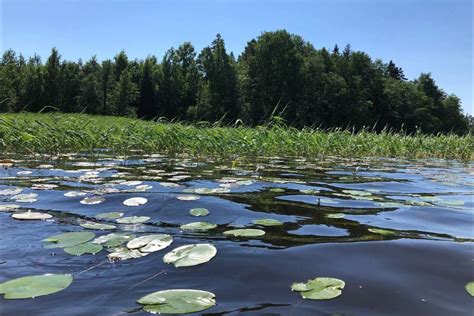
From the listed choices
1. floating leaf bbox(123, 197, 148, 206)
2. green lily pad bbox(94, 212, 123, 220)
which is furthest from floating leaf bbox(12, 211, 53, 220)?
floating leaf bbox(123, 197, 148, 206)

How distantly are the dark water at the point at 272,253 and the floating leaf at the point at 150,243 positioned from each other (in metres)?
0.06

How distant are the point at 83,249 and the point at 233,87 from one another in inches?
2020

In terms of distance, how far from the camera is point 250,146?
27.9 ft

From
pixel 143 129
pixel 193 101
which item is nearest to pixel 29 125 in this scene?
pixel 143 129

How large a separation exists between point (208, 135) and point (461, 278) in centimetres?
686

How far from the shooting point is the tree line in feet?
A: 161

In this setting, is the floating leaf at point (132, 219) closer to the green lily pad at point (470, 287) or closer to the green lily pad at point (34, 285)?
the green lily pad at point (34, 285)

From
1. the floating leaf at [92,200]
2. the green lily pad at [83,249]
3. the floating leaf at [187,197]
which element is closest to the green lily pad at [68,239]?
the green lily pad at [83,249]

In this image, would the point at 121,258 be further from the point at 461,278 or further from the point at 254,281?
the point at 461,278

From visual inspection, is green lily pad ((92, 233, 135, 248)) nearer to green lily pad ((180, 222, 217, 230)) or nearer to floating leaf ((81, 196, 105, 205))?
green lily pad ((180, 222, 217, 230))

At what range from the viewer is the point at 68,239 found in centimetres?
206

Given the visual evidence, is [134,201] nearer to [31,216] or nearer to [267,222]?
[31,216]

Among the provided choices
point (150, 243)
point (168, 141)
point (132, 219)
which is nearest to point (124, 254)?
point (150, 243)

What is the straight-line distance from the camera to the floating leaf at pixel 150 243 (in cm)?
194
